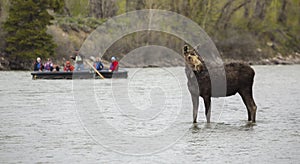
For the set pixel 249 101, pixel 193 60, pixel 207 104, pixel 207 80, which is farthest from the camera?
pixel 249 101

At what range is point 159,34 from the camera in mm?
72250

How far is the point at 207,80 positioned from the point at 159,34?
5556cm

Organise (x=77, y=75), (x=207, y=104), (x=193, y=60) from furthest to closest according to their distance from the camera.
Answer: (x=77, y=75)
(x=207, y=104)
(x=193, y=60)

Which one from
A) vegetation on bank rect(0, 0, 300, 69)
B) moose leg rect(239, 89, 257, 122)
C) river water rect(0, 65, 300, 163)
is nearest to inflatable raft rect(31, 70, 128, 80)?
river water rect(0, 65, 300, 163)

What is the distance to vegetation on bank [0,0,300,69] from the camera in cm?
5491

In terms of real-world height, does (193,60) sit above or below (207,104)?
above

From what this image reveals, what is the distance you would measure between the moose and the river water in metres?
0.69

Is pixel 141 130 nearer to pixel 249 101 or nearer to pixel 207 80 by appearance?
pixel 207 80

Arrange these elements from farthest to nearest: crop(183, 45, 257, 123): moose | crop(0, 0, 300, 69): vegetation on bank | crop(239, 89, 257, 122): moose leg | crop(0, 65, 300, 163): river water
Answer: crop(0, 0, 300, 69): vegetation on bank → crop(239, 89, 257, 122): moose leg → crop(183, 45, 257, 123): moose → crop(0, 65, 300, 163): river water

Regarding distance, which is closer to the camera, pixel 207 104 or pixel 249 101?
pixel 207 104

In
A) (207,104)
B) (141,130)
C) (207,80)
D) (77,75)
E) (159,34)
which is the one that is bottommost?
(141,130)

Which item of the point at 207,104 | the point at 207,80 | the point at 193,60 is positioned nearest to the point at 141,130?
the point at 207,104

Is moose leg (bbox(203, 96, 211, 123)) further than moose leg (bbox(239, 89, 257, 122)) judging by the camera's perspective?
No

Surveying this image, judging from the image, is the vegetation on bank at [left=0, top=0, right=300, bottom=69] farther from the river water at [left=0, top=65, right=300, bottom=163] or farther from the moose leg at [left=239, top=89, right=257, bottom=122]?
the moose leg at [left=239, top=89, right=257, bottom=122]
